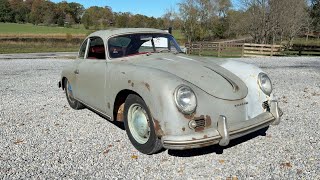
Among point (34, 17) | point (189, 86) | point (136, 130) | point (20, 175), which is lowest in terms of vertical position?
point (20, 175)

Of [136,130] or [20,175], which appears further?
[136,130]

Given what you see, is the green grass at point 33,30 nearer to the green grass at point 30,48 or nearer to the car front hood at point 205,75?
the green grass at point 30,48

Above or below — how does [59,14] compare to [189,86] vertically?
above

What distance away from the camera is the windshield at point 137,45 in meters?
4.51

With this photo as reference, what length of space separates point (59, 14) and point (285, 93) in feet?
321

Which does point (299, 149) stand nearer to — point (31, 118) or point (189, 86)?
point (189, 86)

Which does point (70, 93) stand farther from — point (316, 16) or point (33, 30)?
point (33, 30)

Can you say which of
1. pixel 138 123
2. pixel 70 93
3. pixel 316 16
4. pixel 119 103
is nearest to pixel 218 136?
pixel 138 123

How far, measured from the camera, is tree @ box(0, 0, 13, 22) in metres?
88.9

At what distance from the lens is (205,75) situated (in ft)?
11.9

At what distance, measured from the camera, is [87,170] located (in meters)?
3.39

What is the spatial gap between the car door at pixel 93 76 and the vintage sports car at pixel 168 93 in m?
0.02

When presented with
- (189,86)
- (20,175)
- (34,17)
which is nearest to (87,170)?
(20,175)

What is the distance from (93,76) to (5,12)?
100921mm
